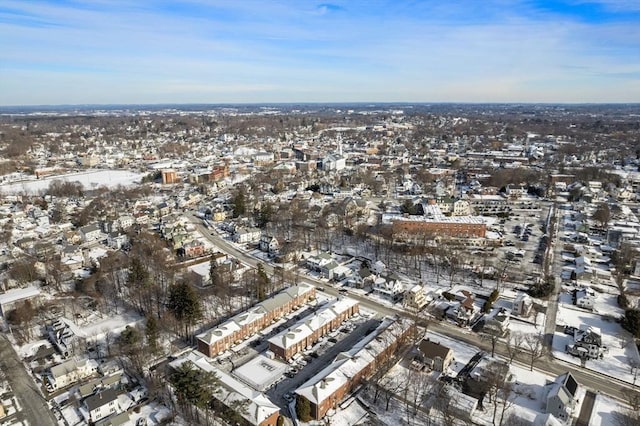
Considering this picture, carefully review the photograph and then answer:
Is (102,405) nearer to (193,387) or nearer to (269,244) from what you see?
(193,387)

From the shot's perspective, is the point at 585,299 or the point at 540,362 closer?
the point at 540,362

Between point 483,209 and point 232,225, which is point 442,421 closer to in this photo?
point 232,225

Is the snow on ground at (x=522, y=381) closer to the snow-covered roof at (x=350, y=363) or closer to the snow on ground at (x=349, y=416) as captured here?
the snow-covered roof at (x=350, y=363)

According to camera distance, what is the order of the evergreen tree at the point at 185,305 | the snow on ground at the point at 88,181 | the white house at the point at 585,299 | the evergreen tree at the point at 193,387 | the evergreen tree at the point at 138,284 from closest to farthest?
the evergreen tree at the point at 193,387 < the evergreen tree at the point at 185,305 < the white house at the point at 585,299 < the evergreen tree at the point at 138,284 < the snow on ground at the point at 88,181

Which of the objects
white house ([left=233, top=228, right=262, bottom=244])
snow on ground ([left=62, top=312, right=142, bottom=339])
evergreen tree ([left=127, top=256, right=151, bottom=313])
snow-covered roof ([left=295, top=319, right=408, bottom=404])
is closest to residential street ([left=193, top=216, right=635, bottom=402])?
snow-covered roof ([left=295, top=319, right=408, bottom=404])

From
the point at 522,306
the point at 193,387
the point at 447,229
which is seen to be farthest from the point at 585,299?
the point at 193,387

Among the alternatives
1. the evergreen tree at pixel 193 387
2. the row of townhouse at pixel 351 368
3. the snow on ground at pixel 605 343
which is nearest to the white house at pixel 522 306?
the snow on ground at pixel 605 343

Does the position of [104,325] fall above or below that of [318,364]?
above
